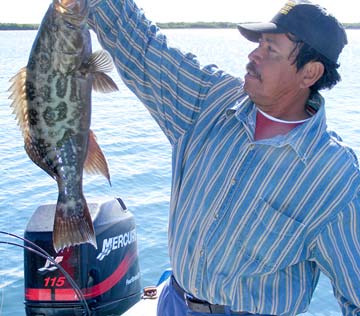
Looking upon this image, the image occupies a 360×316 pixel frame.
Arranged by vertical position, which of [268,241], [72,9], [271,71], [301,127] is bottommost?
[268,241]

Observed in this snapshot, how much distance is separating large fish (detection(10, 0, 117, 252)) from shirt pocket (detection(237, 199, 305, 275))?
2.30 ft

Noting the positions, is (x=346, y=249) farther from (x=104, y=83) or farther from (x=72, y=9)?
(x=72, y=9)

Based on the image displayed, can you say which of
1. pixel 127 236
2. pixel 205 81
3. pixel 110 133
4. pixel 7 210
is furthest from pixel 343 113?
pixel 205 81

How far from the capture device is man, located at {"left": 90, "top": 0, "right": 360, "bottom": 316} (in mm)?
2557

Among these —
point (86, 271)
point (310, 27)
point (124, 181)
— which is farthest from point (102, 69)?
point (124, 181)

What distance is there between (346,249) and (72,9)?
1494 millimetres

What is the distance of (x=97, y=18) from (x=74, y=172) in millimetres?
725

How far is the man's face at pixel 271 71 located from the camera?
101 inches

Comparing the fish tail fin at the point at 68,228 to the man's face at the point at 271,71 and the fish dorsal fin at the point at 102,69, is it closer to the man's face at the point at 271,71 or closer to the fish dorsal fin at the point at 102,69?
the fish dorsal fin at the point at 102,69

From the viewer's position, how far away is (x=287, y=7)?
106 inches

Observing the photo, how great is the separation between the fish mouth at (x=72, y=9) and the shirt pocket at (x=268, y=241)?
1.10 m

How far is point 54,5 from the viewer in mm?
2311

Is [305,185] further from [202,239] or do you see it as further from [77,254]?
[77,254]

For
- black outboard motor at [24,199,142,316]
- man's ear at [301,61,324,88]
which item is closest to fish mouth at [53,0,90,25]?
man's ear at [301,61,324,88]
